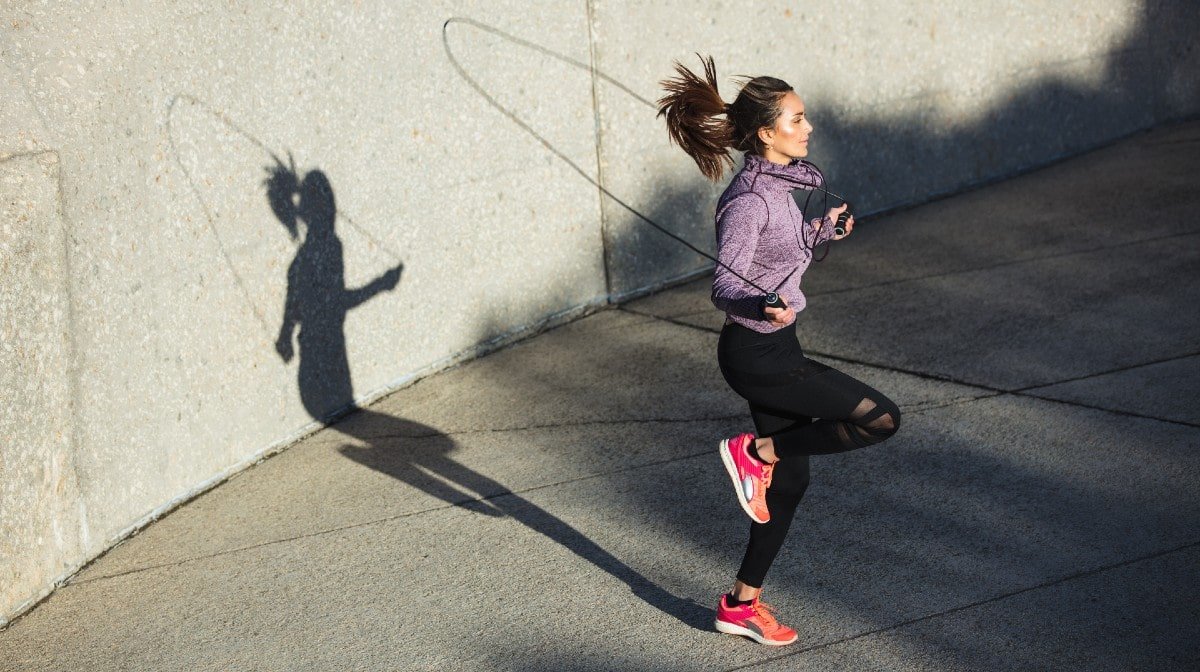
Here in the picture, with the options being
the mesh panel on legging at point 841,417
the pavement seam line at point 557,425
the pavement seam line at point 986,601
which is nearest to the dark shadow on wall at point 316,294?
the pavement seam line at point 557,425

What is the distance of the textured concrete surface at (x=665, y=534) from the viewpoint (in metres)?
4.17

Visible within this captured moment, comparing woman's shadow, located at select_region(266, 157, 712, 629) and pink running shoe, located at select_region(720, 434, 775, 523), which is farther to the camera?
woman's shadow, located at select_region(266, 157, 712, 629)

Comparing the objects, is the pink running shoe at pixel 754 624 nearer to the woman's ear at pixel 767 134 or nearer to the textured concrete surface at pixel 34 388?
the woman's ear at pixel 767 134

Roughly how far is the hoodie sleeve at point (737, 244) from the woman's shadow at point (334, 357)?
181 centimetres

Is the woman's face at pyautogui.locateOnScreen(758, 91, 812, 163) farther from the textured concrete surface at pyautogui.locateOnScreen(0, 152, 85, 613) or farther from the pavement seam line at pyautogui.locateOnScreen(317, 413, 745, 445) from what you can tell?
the textured concrete surface at pyautogui.locateOnScreen(0, 152, 85, 613)

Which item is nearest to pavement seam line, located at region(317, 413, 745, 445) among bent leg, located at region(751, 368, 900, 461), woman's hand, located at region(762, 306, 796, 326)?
bent leg, located at region(751, 368, 900, 461)

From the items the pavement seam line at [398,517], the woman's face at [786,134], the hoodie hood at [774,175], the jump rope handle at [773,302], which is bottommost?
the pavement seam line at [398,517]

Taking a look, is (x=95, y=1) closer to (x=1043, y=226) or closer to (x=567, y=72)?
(x=567, y=72)

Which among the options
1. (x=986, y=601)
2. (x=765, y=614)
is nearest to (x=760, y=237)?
(x=765, y=614)

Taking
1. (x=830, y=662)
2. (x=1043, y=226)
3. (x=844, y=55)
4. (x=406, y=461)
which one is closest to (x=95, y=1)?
(x=406, y=461)

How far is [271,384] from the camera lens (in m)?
6.19

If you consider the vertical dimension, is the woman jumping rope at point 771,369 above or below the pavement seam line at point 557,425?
above

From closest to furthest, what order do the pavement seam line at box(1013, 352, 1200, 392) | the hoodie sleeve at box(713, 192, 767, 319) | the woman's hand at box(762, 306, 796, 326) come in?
the woman's hand at box(762, 306, 796, 326)
the hoodie sleeve at box(713, 192, 767, 319)
the pavement seam line at box(1013, 352, 1200, 392)

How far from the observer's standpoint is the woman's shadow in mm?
5746
